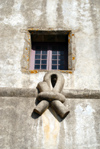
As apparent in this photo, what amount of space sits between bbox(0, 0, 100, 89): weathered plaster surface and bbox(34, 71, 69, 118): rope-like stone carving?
317 mm

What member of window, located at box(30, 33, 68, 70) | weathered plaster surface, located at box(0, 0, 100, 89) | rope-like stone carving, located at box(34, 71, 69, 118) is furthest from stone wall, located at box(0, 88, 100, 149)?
window, located at box(30, 33, 68, 70)

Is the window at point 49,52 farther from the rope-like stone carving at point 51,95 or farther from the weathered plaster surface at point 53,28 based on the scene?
the rope-like stone carving at point 51,95

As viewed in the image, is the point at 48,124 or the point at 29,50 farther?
the point at 29,50

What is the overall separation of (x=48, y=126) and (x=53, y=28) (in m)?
2.56

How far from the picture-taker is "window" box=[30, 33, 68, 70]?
5836 millimetres

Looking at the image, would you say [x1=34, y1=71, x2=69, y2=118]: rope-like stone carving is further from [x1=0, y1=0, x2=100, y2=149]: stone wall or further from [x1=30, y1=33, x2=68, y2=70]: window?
[x1=30, y1=33, x2=68, y2=70]: window

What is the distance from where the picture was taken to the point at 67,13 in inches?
251

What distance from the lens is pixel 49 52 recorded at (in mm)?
6055

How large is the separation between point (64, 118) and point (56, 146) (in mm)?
539

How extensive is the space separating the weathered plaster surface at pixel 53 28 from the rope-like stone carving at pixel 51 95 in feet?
1.04

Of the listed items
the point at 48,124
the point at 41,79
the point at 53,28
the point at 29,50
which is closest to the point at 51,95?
the point at 48,124

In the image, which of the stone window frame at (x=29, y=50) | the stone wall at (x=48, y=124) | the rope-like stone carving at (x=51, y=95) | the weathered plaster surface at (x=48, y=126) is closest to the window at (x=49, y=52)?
the stone window frame at (x=29, y=50)

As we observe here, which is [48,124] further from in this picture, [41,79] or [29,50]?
[29,50]

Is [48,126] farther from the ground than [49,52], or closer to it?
closer to it
